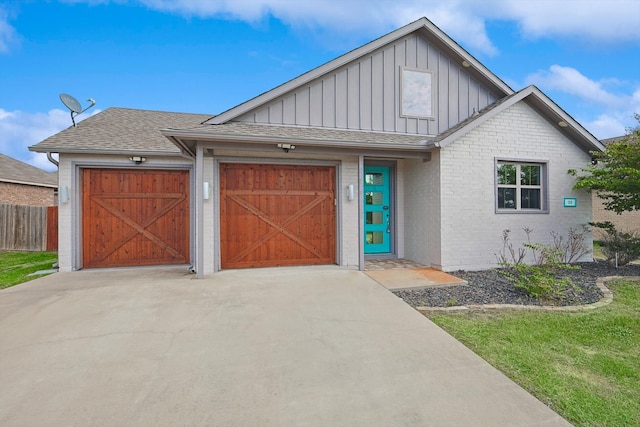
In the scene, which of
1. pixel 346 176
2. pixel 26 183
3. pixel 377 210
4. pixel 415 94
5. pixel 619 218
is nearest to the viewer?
pixel 346 176

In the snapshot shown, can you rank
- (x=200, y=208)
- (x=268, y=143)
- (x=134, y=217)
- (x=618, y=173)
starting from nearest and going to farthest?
1. (x=200, y=208)
2. (x=268, y=143)
3. (x=618, y=173)
4. (x=134, y=217)

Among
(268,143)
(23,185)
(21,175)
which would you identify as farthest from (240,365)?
(21,175)

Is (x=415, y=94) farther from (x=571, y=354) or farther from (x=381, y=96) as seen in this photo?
(x=571, y=354)

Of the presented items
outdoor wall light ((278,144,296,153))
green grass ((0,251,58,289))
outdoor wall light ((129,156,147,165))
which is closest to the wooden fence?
green grass ((0,251,58,289))

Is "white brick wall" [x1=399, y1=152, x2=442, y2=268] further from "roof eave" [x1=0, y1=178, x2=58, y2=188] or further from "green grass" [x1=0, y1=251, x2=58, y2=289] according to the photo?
"roof eave" [x1=0, y1=178, x2=58, y2=188]

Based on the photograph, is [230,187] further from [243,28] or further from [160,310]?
[243,28]

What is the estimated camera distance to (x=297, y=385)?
2434 mm

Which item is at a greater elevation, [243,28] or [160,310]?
[243,28]

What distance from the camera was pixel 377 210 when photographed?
7.78 meters

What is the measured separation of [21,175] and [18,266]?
1094cm

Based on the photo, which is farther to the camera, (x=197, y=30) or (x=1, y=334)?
(x=197, y=30)

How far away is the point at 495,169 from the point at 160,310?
23.8 feet

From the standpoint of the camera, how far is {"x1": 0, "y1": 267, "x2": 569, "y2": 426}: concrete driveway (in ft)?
6.89

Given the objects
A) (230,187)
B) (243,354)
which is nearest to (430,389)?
(243,354)
